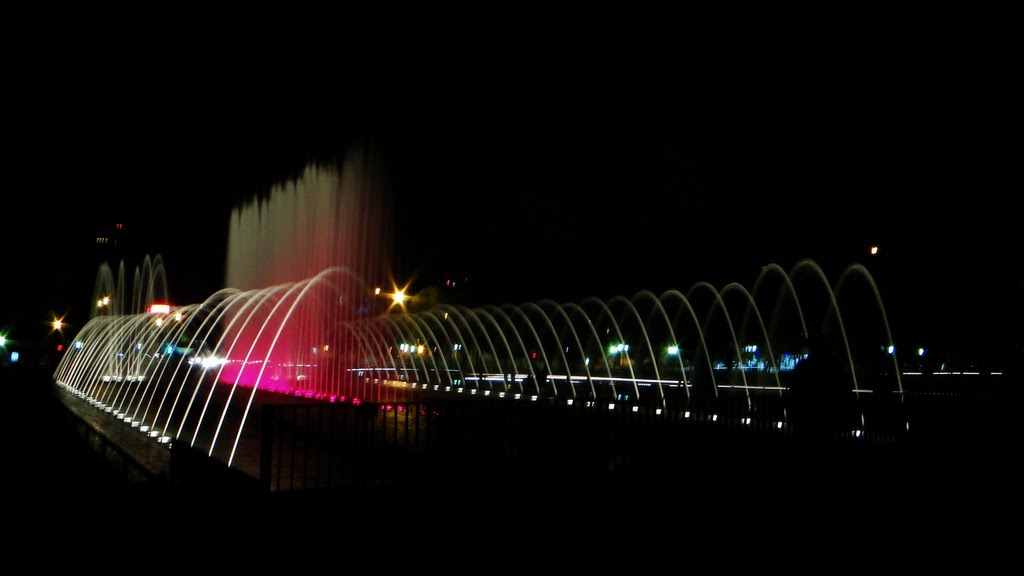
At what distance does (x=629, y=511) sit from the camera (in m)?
9.82

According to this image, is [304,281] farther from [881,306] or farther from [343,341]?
[881,306]

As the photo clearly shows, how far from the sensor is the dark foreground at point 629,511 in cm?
803

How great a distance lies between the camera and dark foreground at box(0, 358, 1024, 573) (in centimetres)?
803

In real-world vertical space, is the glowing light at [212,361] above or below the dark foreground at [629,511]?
above

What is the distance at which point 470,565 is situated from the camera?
7.61 meters

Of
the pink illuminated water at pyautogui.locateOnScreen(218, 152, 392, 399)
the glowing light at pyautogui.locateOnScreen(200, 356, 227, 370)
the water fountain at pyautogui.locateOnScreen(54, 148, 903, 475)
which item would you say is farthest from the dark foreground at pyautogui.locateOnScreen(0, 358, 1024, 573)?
the glowing light at pyautogui.locateOnScreen(200, 356, 227, 370)

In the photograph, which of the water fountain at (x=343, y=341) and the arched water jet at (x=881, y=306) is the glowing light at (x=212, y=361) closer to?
the water fountain at (x=343, y=341)

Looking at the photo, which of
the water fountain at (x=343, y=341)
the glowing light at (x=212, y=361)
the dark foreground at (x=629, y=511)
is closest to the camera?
the dark foreground at (x=629, y=511)

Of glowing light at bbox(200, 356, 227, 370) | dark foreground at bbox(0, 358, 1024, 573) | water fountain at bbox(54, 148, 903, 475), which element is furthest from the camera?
glowing light at bbox(200, 356, 227, 370)

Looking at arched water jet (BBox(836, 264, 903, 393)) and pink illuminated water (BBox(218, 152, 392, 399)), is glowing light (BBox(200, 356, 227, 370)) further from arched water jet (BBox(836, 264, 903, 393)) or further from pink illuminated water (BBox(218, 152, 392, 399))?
arched water jet (BBox(836, 264, 903, 393))

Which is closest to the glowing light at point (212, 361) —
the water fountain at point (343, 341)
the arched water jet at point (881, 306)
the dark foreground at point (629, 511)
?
the water fountain at point (343, 341)

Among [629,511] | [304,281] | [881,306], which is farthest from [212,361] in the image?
[629,511]

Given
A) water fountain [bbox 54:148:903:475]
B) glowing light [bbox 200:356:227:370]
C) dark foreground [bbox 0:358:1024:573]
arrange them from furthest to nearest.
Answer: glowing light [bbox 200:356:227:370] → water fountain [bbox 54:148:903:475] → dark foreground [bbox 0:358:1024:573]

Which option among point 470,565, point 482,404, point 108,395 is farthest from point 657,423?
point 108,395
